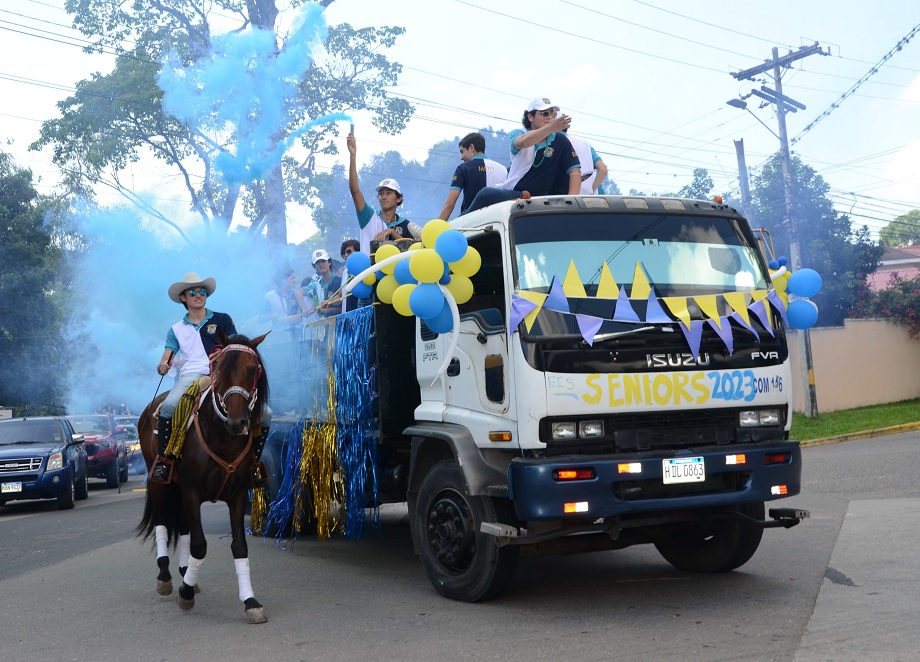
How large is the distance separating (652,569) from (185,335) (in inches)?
167

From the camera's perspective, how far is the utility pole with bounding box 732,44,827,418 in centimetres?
2303

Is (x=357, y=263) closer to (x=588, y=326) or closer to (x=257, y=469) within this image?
(x=257, y=469)

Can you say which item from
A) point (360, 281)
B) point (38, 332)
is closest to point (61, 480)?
point (360, 281)

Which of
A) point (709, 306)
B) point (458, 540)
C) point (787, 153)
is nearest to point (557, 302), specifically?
point (709, 306)

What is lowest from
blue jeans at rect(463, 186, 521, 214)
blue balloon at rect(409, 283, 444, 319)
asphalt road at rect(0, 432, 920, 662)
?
asphalt road at rect(0, 432, 920, 662)

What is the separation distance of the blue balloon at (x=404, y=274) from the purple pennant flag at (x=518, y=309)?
2.90 ft

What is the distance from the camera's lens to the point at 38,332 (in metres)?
30.5

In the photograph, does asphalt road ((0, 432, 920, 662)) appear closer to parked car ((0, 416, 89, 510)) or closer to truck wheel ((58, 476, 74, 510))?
parked car ((0, 416, 89, 510))

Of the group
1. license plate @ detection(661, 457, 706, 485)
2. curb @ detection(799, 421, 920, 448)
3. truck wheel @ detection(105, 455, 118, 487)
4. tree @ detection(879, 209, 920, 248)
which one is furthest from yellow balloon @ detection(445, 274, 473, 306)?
tree @ detection(879, 209, 920, 248)

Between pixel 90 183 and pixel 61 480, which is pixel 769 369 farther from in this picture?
pixel 90 183

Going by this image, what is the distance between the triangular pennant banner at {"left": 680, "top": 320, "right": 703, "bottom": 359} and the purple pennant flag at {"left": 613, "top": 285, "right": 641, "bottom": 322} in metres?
0.33

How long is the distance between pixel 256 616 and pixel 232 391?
4.92ft

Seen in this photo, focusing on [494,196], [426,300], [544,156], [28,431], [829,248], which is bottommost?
[28,431]

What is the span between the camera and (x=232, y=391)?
22.5ft
